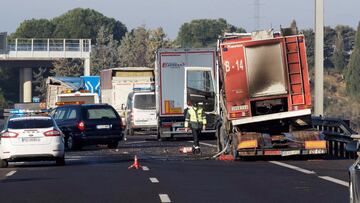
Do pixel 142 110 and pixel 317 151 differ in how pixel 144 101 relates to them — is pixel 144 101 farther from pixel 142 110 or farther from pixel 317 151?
pixel 317 151

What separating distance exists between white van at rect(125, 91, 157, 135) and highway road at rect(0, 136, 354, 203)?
1750cm

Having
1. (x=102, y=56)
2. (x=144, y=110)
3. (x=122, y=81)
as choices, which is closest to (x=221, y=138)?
(x=144, y=110)

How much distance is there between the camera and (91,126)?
3788cm

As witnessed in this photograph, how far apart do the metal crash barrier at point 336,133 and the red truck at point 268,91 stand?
0.99 meters

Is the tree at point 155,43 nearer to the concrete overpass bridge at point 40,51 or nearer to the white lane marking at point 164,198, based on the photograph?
the concrete overpass bridge at point 40,51

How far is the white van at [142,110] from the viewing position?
50094 mm

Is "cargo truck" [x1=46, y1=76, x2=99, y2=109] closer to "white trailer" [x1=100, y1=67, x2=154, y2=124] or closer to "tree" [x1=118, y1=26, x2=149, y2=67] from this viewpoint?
"white trailer" [x1=100, y1=67, x2=154, y2=124]

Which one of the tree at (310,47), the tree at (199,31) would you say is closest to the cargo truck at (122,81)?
the tree at (310,47)

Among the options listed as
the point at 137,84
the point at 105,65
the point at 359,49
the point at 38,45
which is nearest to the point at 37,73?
the point at 105,65

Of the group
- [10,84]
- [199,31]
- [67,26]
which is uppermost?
[67,26]

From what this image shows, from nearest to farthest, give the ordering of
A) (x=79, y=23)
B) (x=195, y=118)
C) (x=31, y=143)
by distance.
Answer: (x=31, y=143) < (x=195, y=118) < (x=79, y=23)

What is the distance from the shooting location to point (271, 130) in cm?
3025

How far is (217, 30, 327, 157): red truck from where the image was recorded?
28.3 metres

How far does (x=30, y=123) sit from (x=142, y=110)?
21728 millimetres
